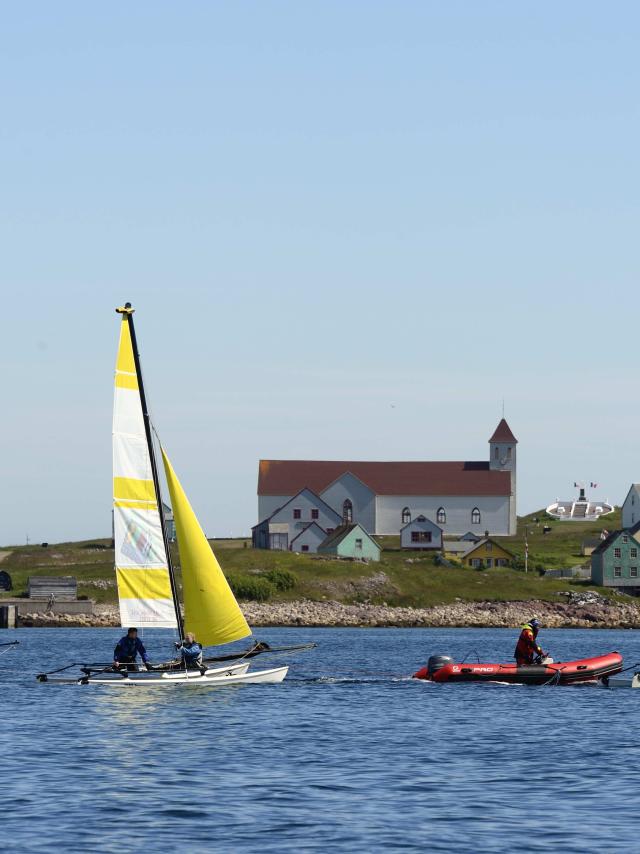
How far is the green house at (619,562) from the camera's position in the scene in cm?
14138

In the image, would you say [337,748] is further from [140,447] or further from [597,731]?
[140,447]

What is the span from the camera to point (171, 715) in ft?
137

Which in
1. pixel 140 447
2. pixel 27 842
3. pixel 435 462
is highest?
pixel 435 462

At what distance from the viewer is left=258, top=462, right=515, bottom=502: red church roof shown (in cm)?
18400

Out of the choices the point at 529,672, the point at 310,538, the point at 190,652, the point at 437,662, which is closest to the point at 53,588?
the point at 310,538

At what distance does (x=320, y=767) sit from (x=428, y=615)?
90.6m

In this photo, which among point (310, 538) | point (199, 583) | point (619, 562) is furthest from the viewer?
point (310, 538)

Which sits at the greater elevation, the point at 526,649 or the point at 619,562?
the point at 619,562

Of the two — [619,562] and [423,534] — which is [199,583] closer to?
[619,562]

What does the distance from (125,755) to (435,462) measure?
158182mm

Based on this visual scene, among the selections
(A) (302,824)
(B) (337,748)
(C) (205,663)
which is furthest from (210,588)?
(A) (302,824)

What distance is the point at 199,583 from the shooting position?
46969mm

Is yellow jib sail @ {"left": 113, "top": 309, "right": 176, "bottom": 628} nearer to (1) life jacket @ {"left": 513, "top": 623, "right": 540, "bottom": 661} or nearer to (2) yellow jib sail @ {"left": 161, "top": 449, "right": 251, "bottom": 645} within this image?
(2) yellow jib sail @ {"left": 161, "top": 449, "right": 251, "bottom": 645}

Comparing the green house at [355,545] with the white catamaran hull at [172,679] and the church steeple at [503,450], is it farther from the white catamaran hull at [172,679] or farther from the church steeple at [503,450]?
the white catamaran hull at [172,679]
